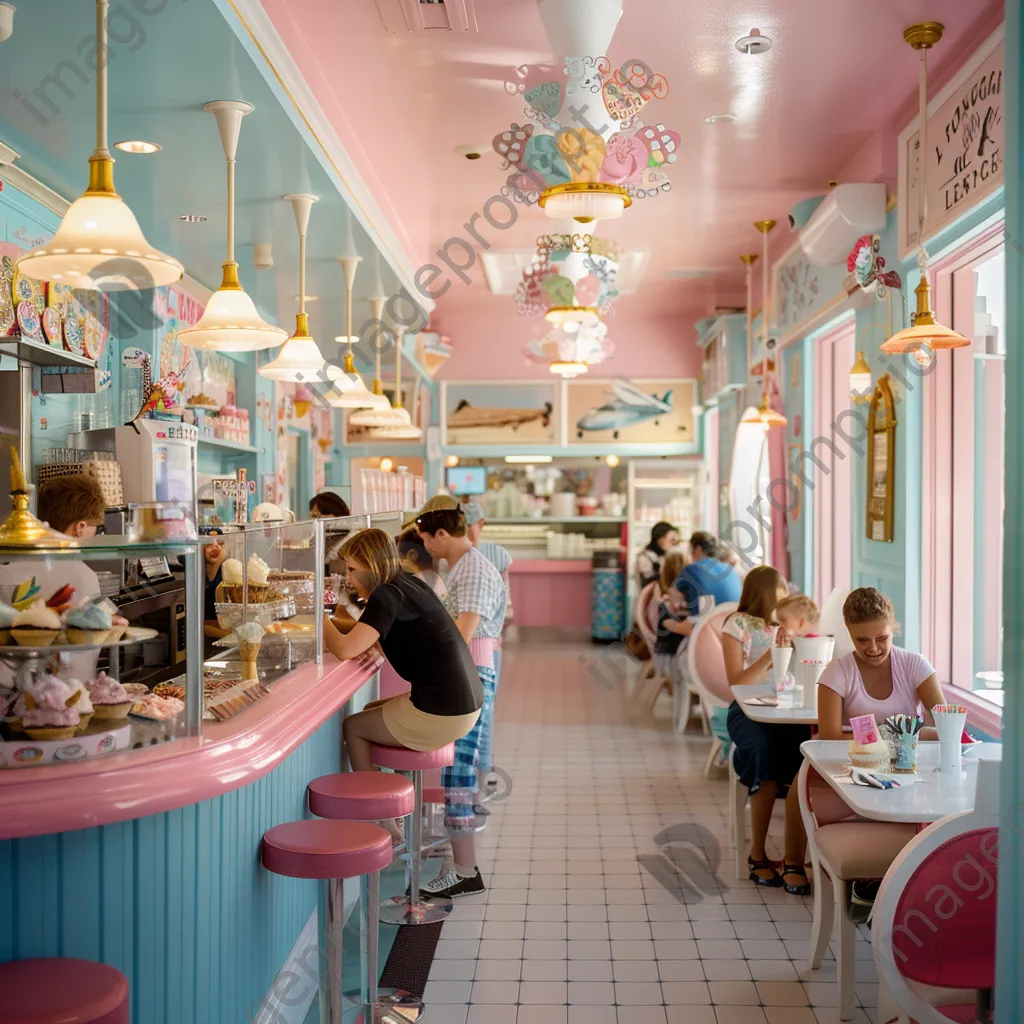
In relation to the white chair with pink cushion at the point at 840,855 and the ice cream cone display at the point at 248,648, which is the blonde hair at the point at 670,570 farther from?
the ice cream cone display at the point at 248,648

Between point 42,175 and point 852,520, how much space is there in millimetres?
4549

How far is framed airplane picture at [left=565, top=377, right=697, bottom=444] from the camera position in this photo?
37.8 ft

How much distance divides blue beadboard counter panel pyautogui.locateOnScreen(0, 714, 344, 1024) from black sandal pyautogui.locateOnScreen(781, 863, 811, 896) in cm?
229

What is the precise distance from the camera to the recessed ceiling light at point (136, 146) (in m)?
3.95

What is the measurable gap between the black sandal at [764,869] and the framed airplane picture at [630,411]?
7400 millimetres

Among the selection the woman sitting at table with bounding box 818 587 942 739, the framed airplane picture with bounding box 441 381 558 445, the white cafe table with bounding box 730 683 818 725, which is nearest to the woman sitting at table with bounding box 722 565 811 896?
the white cafe table with bounding box 730 683 818 725

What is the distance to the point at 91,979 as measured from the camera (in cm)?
203

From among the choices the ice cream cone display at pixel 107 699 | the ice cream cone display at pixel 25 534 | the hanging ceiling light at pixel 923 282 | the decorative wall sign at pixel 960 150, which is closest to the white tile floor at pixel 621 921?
the ice cream cone display at pixel 107 699

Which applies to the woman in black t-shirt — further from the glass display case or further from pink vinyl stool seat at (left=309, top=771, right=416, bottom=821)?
the glass display case

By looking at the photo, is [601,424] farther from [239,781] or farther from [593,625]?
[239,781]

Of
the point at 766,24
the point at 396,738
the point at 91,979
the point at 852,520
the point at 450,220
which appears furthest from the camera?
the point at 450,220

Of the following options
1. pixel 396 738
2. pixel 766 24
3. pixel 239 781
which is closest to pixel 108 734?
pixel 239 781

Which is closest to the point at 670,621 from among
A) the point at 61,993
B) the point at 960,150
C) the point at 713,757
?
the point at 713,757

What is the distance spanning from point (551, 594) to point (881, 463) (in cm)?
692
